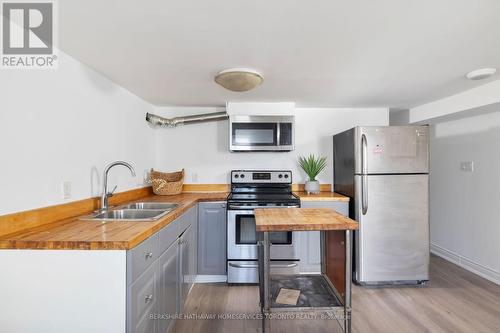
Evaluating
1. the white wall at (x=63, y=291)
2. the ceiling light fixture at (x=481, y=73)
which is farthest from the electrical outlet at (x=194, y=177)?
the ceiling light fixture at (x=481, y=73)

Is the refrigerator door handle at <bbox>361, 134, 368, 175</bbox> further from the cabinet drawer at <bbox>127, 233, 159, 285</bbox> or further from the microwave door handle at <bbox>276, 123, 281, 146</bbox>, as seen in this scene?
the cabinet drawer at <bbox>127, 233, 159, 285</bbox>

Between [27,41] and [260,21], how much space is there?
1373mm

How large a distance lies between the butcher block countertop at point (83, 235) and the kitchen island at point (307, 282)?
0.67 metres

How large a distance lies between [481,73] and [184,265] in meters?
2.92

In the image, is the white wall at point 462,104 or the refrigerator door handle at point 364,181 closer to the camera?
the white wall at point 462,104

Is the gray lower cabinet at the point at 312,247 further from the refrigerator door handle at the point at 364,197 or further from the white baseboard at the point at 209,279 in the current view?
the white baseboard at the point at 209,279

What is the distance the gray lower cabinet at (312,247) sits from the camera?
2740mm

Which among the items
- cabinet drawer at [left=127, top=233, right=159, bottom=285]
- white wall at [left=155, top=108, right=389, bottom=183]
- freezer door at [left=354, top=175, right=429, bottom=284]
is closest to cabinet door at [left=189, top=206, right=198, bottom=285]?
white wall at [left=155, top=108, right=389, bottom=183]

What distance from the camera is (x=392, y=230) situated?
2.59 meters

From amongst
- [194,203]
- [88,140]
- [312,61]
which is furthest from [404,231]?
[88,140]

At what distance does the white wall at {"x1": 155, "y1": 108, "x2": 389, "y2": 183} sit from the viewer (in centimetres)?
329

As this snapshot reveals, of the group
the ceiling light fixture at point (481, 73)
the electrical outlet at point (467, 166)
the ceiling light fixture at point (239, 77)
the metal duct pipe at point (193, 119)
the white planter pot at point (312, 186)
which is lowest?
the white planter pot at point (312, 186)

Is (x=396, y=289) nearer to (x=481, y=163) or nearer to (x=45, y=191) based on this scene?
(x=481, y=163)

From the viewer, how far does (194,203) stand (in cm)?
256
